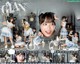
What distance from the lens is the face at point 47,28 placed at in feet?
7.53

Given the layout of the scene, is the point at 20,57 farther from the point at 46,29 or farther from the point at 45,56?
the point at 46,29

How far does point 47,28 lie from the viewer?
2.31m

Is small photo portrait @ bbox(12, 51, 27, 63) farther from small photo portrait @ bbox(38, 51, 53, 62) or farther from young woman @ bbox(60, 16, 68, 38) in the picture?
young woman @ bbox(60, 16, 68, 38)

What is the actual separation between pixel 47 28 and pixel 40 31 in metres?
0.06

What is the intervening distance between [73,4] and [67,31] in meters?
0.21

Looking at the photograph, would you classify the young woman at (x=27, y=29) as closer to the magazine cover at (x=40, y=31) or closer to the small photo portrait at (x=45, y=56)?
the magazine cover at (x=40, y=31)

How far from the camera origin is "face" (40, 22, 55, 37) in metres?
2.29

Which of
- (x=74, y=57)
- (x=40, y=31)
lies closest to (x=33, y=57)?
(x=40, y=31)

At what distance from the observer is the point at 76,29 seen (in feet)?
7.49

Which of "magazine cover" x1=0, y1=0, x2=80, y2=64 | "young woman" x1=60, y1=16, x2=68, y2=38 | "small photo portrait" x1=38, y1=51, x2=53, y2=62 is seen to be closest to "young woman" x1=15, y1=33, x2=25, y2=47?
"magazine cover" x1=0, y1=0, x2=80, y2=64

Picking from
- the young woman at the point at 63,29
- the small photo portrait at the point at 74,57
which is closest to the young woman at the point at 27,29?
the young woman at the point at 63,29

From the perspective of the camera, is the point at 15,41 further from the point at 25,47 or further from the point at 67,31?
the point at 67,31

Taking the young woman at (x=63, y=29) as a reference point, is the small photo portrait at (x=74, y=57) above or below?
below

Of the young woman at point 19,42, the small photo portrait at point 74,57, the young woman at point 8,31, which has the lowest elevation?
the small photo portrait at point 74,57
